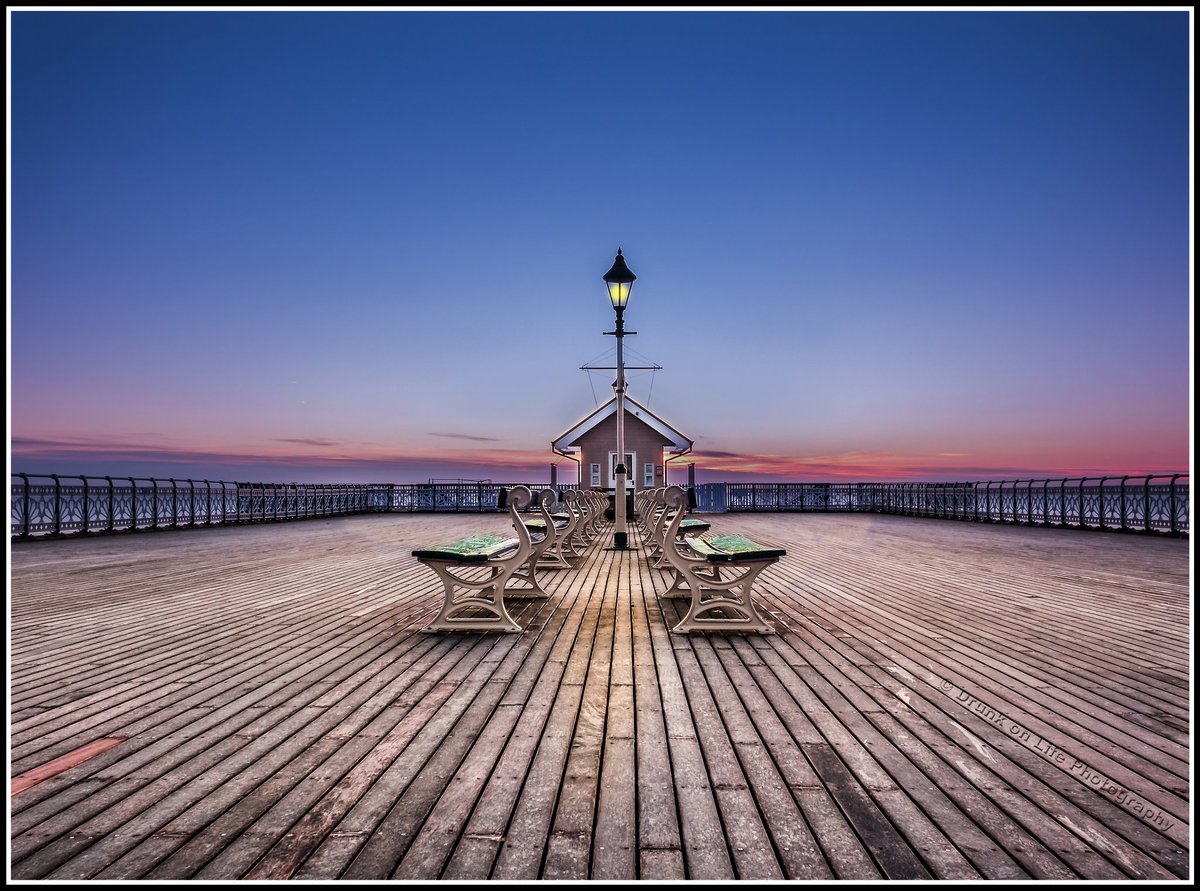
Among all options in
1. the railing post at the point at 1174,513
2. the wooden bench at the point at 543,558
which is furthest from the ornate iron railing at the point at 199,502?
the railing post at the point at 1174,513

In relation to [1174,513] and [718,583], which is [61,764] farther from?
[1174,513]

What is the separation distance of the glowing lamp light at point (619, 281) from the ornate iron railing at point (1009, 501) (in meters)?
11.7

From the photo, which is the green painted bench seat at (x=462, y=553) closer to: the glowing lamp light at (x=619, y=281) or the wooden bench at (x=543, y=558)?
the wooden bench at (x=543, y=558)

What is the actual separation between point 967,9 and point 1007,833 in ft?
8.42

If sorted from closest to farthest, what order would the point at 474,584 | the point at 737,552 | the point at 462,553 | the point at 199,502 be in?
the point at 462,553 → the point at 737,552 → the point at 474,584 → the point at 199,502

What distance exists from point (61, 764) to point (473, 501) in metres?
21.1

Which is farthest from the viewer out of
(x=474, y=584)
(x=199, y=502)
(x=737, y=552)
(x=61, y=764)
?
(x=199, y=502)

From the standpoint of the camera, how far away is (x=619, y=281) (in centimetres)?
951

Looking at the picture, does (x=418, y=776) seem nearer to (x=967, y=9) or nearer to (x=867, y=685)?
(x=867, y=685)

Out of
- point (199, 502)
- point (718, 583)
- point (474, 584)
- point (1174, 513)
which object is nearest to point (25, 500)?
point (199, 502)

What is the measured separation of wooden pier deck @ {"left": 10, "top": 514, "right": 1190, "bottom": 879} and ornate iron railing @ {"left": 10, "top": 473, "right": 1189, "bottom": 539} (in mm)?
7898

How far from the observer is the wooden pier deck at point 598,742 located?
5.57 feet

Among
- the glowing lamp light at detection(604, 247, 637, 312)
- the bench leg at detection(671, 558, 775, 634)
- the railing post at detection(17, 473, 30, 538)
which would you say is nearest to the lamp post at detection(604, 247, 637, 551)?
the glowing lamp light at detection(604, 247, 637, 312)

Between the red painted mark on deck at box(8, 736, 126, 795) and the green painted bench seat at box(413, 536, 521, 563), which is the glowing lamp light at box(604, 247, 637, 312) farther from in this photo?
the red painted mark on deck at box(8, 736, 126, 795)
